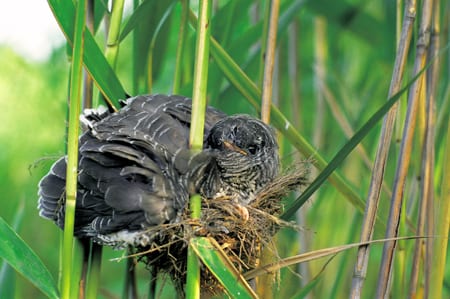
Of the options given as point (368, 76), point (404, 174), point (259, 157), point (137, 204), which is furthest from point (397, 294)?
point (368, 76)

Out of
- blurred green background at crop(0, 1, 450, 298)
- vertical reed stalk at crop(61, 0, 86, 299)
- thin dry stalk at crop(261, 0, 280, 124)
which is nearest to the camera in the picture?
vertical reed stalk at crop(61, 0, 86, 299)

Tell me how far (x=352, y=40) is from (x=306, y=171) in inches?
57.2

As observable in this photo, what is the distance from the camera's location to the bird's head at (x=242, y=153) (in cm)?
154

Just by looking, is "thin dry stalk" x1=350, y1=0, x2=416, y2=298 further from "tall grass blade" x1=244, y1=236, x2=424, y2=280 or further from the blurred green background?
the blurred green background

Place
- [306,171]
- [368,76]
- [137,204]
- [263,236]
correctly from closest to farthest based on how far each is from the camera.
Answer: [137,204]
[263,236]
[306,171]
[368,76]

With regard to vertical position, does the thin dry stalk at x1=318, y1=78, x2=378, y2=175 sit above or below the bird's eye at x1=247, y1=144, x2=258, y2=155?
above

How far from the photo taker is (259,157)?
1.62m

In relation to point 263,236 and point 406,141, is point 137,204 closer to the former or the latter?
point 263,236

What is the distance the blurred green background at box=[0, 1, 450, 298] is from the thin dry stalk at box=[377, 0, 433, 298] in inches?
6.1

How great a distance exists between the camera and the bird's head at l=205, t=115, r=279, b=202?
1.54 metres

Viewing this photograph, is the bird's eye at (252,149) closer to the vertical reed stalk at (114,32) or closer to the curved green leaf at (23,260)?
the vertical reed stalk at (114,32)

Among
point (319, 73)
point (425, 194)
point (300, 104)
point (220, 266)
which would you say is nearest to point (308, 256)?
point (220, 266)

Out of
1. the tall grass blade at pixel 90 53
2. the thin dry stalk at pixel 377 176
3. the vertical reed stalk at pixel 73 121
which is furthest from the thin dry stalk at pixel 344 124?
the vertical reed stalk at pixel 73 121

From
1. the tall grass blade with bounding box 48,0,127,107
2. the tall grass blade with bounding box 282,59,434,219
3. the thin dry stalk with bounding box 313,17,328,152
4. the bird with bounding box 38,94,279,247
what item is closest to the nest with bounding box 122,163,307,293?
the bird with bounding box 38,94,279,247
